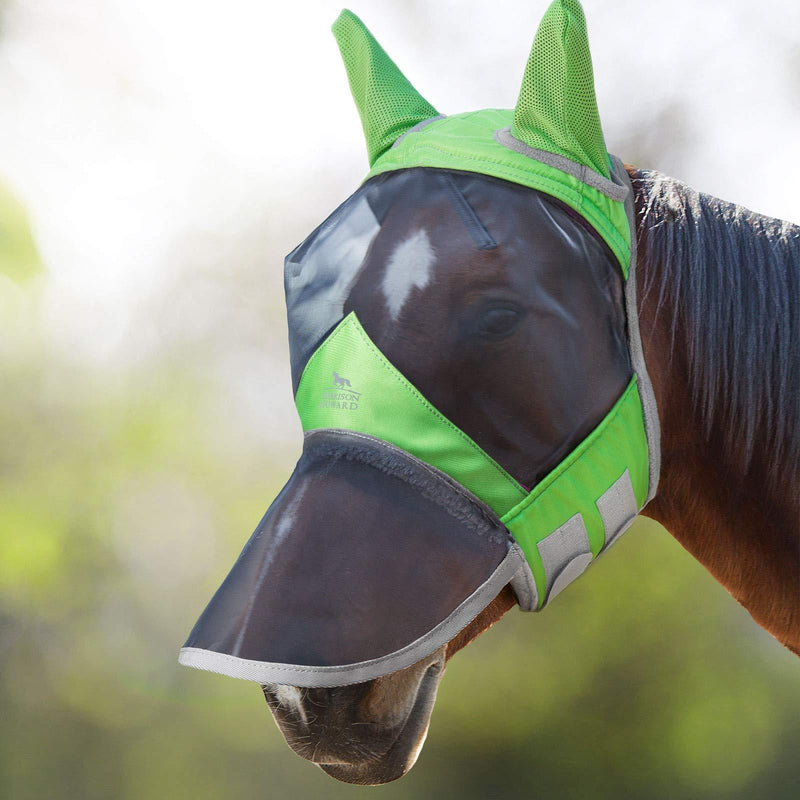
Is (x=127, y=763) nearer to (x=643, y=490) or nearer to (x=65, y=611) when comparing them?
(x=65, y=611)

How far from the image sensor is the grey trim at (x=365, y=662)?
15.8 inches

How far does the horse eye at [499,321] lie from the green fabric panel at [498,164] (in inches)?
3.6

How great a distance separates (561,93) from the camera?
49 centimetres

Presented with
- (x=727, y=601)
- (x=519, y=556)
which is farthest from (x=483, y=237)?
(x=727, y=601)

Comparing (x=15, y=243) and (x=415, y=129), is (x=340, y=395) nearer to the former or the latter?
(x=415, y=129)

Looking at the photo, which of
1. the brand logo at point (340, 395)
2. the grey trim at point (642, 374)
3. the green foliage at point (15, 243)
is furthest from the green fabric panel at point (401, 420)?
the green foliage at point (15, 243)

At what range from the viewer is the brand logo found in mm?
471

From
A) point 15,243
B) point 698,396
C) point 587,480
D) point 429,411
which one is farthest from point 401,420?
point 15,243

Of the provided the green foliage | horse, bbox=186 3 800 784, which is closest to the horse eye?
horse, bbox=186 3 800 784

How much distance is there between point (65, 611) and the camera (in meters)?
1.84

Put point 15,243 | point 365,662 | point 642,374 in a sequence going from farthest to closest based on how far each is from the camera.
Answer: point 15,243 < point 642,374 < point 365,662

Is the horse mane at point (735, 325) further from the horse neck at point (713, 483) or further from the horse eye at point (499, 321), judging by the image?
the horse eye at point (499, 321)

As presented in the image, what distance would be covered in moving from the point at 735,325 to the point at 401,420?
0.87ft

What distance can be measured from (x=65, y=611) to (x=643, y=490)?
170 cm
